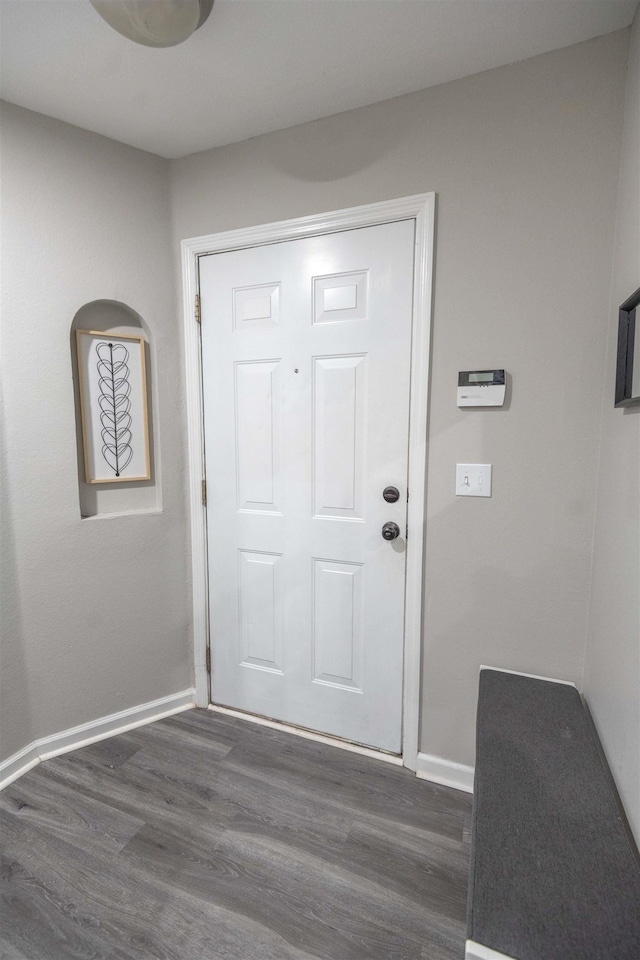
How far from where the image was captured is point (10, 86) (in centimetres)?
159

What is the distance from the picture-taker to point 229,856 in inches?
59.1

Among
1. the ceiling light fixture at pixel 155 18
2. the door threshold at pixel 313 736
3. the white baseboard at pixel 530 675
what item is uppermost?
the ceiling light fixture at pixel 155 18

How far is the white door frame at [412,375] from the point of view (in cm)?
167

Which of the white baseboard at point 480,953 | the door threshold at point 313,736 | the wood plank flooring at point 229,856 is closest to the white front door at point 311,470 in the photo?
the door threshold at point 313,736

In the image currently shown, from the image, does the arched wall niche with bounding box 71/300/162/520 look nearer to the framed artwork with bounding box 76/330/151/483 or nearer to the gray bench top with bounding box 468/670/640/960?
the framed artwork with bounding box 76/330/151/483

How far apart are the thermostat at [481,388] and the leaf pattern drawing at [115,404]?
1.41m

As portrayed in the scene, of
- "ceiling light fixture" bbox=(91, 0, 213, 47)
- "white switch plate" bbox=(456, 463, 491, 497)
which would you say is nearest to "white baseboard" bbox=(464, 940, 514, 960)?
"white switch plate" bbox=(456, 463, 491, 497)

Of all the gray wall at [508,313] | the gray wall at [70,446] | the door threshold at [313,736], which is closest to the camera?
the gray wall at [508,313]

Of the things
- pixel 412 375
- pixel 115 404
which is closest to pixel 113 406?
pixel 115 404

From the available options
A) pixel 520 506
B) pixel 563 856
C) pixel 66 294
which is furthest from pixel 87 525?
pixel 563 856

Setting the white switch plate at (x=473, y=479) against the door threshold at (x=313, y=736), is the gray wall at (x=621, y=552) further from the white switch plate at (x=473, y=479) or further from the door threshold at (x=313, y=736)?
the door threshold at (x=313, y=736)

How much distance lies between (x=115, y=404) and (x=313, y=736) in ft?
5.53

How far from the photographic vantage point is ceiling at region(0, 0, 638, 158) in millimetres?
1298

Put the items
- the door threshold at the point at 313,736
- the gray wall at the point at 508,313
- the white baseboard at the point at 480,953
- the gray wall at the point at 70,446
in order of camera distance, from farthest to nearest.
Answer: the door threshold at the point at 313,736 → the gray wall at the point at 70,446 → the gray wall at the point at 508,313 → the white baseboard at the point at 480,953
